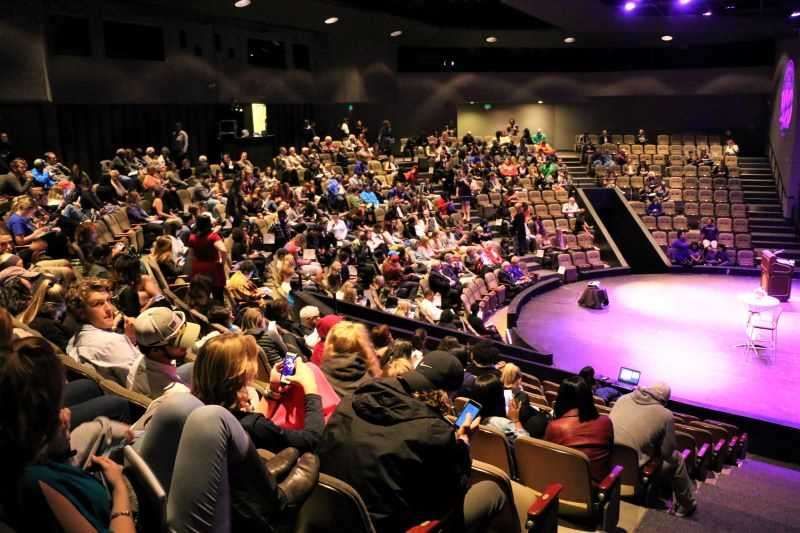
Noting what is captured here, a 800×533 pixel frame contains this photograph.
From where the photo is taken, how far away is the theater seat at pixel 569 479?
3.32 metres

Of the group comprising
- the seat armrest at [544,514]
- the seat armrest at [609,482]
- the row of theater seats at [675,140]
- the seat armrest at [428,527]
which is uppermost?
the row of theater seats at [675,140]

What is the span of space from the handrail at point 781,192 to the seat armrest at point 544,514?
15873 millimetres

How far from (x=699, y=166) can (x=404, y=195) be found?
342 inches

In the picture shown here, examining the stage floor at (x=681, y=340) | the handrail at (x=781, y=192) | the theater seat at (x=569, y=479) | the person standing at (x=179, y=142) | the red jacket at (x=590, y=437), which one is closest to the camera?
the theater seat at (x=569, y=479)

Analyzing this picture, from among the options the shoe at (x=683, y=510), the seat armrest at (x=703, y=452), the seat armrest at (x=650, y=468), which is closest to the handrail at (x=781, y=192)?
the seat armrest at (x=703, y=452)

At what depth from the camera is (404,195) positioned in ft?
47.7

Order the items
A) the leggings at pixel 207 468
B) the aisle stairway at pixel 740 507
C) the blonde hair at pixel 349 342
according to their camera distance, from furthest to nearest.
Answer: the aisle stairway at pixel 740 507
the blonde hair at pixel 349 342
the leggings at pixel 207 468

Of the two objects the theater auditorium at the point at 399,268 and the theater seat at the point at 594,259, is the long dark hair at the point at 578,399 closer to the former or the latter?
the theater auditorium at the point at 399,268

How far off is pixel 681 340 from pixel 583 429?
704 cm

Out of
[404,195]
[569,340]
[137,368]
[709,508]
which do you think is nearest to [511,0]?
[404,195]

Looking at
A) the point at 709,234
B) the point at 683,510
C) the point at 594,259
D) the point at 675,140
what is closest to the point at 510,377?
the point at 683,510

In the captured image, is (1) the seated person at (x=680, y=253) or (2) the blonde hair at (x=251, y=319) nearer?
(2) the blonde hair at (x=251, y=319)

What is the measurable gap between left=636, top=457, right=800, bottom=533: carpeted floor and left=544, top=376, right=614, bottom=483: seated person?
43 cm

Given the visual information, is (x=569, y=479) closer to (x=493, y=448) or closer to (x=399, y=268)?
(x=493, y=448)
